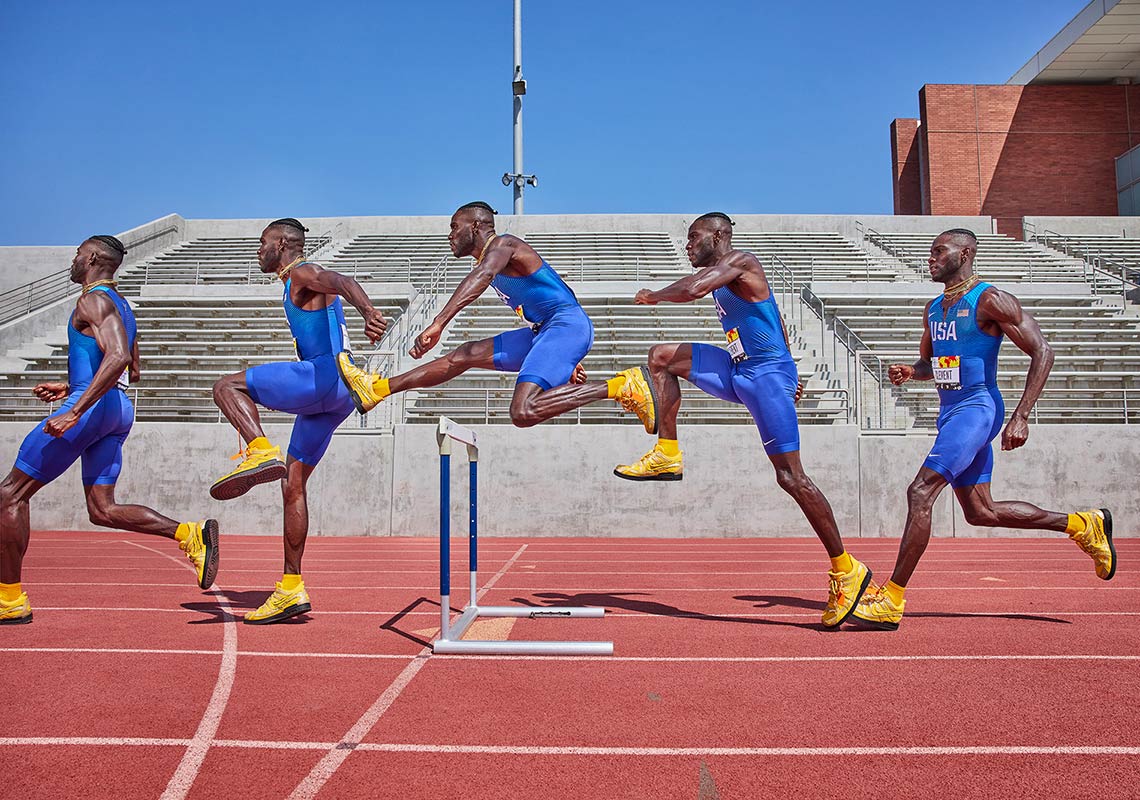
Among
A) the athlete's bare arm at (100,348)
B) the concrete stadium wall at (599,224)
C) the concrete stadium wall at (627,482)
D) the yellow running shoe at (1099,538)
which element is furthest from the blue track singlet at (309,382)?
the concrete stadium wall at (599,224)

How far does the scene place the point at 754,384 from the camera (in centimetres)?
459

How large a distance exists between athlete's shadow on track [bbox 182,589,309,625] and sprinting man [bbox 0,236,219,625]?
32cm

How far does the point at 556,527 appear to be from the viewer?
11484mm

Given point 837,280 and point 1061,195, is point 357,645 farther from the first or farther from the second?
point 1061,195

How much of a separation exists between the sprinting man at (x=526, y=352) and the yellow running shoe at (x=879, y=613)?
4.86 feet

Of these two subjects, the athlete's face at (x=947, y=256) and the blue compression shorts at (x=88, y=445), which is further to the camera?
the athlete's face at (x=947, y=256)

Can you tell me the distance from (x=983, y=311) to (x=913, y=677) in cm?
229

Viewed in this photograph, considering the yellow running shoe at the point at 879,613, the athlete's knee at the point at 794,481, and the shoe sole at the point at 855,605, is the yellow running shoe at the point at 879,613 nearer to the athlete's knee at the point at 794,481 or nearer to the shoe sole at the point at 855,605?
the shoe sole at the point at 855,605

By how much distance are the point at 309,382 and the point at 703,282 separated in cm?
219

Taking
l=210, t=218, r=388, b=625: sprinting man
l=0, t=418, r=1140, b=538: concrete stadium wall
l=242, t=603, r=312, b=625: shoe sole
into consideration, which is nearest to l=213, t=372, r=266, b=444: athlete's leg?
l=210, t=218, r=388, b=625: sprinting man

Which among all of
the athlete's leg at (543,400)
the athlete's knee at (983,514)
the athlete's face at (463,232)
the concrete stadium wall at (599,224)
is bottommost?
the athlete's knee at (983,514)

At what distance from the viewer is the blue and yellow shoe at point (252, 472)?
4.09 m

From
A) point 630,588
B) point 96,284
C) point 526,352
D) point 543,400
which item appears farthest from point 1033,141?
point 96,284

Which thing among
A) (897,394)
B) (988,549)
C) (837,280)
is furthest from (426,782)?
(837,280)
